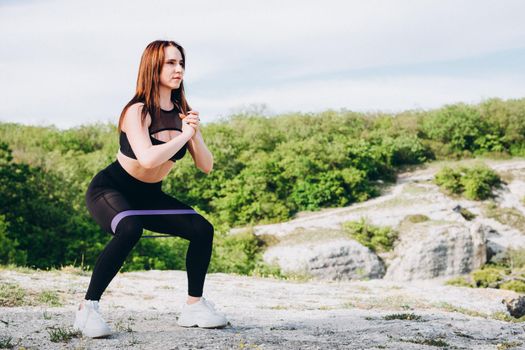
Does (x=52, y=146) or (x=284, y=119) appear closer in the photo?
(x=52, y=146)

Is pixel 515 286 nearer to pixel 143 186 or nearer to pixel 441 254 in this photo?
pixel 441 254

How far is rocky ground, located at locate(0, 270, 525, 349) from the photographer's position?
418 cm

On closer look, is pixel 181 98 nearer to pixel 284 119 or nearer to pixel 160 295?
pixel 160 295

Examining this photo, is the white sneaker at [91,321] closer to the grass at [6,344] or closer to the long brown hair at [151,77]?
the grass at [6,344]

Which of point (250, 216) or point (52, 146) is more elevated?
point (52, 146)

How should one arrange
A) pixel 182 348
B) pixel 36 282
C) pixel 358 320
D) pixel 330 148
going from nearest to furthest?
pixel 182 348
pixel 358 320
pixel 36 282
pixel 330 148

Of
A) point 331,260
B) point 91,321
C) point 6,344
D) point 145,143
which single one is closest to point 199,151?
point 145,143

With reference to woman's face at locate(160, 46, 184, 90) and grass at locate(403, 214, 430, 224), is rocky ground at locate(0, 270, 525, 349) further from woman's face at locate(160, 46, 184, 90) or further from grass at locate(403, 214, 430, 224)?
grass at locate(403, 214, 430, 224)

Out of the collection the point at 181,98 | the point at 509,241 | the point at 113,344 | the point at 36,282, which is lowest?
the point at 509,241

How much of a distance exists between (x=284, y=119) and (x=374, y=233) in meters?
10.8

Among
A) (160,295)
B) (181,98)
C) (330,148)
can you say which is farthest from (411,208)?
(181,98)

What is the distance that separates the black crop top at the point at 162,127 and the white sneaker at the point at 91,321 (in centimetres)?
102

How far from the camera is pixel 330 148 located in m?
24.3

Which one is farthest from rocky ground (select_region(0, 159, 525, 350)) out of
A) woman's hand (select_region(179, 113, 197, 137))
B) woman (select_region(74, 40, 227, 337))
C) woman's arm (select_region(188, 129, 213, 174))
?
woman's hand (select_region(179, 113, 197, 137))
